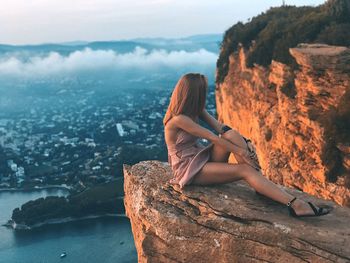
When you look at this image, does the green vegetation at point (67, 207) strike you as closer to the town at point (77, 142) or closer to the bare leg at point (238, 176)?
the town at point (77, 142)

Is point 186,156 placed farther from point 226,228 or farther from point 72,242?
point 72,242

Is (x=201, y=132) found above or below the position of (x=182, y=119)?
below

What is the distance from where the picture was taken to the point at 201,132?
261 inches

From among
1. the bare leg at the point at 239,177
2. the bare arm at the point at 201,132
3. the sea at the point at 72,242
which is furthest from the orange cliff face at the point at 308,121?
the sea at the point at 72,242

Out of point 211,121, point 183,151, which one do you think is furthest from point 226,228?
point 211,121

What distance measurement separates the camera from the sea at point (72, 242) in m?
36.8

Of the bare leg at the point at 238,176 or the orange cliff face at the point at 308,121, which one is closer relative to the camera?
the bare leg at the point at 238,176

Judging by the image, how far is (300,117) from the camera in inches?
782

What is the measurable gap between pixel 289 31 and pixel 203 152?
19123 mm

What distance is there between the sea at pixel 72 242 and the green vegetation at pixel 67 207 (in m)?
0.88

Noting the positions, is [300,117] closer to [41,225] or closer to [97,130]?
[41,225]

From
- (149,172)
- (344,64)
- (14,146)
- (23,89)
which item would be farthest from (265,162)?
(23,89)

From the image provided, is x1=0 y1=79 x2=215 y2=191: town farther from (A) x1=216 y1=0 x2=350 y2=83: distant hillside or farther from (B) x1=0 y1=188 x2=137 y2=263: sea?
(A) x1=216 y1=0 x2=350 y2=83: distant hillside

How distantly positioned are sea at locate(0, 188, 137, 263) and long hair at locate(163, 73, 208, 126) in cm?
2920
